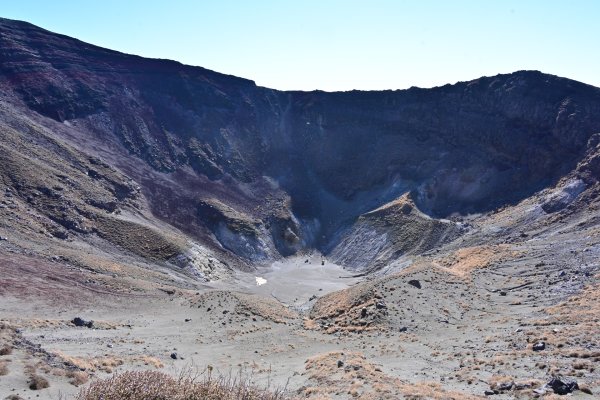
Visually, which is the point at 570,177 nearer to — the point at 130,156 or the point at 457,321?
the point at 457,321

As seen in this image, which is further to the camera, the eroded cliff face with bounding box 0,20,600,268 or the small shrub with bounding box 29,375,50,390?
the eroded cliff face with bounding box 0,20,600,268

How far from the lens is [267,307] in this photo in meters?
42.0

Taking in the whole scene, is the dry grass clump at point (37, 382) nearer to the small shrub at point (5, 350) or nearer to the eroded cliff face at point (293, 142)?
the small shrub at point (5, 350)

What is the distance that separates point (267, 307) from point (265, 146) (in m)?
55.8

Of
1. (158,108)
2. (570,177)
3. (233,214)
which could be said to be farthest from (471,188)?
(158,108)

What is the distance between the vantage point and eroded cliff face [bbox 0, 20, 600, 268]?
2729 inches

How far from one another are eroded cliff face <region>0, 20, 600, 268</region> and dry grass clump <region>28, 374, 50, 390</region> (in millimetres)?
44929

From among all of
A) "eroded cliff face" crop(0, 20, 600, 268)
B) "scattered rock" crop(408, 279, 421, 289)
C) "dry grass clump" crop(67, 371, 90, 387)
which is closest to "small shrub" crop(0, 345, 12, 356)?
"dry grass clump" crop(67, 371, 90, 387)

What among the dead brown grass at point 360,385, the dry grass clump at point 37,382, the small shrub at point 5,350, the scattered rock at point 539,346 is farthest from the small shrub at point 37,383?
the scattered rock at point 539,346

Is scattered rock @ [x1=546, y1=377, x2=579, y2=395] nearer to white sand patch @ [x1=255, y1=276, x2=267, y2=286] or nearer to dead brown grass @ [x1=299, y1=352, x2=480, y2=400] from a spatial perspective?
dead brown grass @ [x1=299, y1=352, x2=480, y2=400]

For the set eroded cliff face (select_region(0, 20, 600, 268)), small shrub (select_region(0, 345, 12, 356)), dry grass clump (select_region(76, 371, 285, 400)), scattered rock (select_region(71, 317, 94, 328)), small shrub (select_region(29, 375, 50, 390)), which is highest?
eroded cliff face (select_region(0, 20, 600, 268))

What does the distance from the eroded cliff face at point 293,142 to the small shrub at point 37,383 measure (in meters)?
44.9

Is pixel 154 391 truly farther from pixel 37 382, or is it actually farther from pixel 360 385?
pixel 360 385

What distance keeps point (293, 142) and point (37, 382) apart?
277 ft
